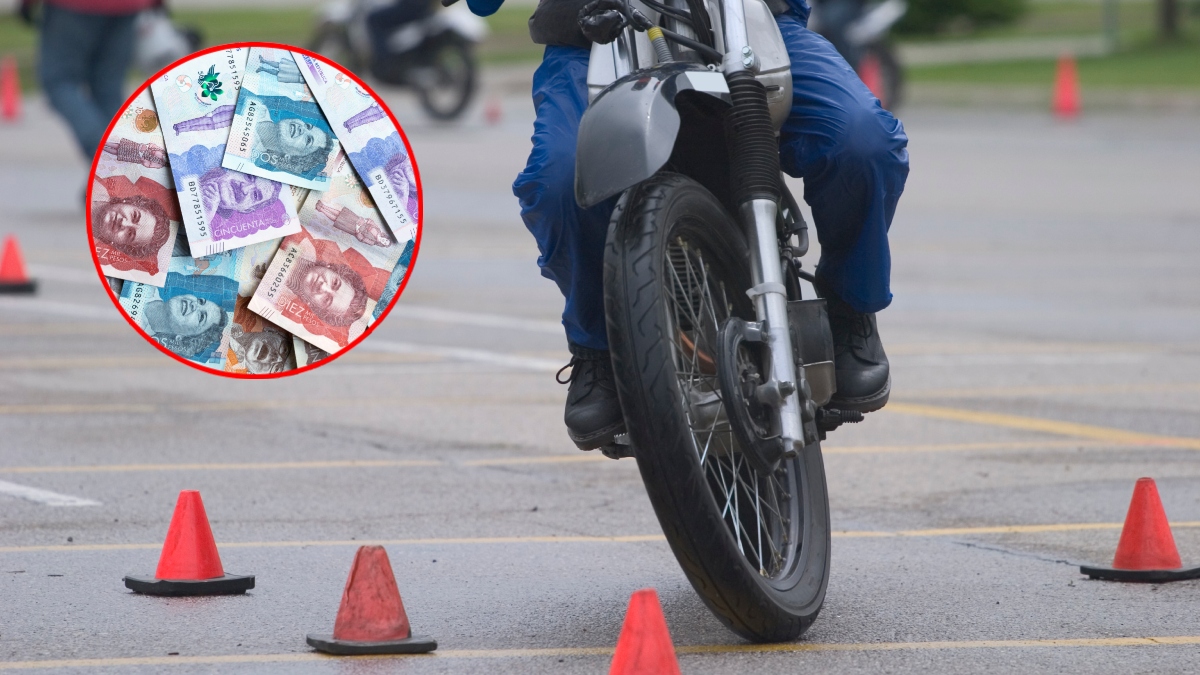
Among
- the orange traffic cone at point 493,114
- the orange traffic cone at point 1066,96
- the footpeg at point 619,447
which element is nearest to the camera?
the footpeg at point 619,447

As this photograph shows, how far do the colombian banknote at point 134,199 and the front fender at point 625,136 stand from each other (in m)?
1.10

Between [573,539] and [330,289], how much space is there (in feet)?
3.60

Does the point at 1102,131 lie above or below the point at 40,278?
below

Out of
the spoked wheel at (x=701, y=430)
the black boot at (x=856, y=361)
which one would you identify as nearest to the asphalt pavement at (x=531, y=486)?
the spoked wheel at (x=701, y=430)

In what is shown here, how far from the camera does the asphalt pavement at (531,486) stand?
14.5 ft

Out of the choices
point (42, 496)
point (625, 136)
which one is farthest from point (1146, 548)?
point (42, 496)

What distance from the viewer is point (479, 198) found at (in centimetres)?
1672

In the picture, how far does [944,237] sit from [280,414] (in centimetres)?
760

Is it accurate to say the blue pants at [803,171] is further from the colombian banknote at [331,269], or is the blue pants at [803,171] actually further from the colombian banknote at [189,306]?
the colombian banknote at [189,306]

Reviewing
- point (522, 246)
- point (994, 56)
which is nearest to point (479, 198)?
point (522, 246)

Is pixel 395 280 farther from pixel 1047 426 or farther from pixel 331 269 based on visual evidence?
pixel 1047 426

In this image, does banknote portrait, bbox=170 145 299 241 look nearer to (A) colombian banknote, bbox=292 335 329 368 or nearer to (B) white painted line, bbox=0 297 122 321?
(A) colombian banknote, bbox=292 335 329 368

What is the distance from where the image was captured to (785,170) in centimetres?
475

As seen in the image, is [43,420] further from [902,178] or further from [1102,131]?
[1102,131]
